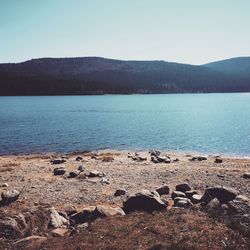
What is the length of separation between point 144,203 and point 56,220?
4.27 m

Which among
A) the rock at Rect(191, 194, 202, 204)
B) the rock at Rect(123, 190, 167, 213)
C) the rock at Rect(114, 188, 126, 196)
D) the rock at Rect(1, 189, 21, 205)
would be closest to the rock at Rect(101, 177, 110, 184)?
the rock at Rect(114, 188, 126, 196)

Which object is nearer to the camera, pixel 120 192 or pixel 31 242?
pixel 31 242

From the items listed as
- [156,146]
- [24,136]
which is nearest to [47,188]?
[156,146]

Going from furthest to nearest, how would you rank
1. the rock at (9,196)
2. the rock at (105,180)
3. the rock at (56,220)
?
the rock at (105,180) → the rock at (9,196) → the rock at (56,220)

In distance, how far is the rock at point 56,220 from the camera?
1604 centimetres

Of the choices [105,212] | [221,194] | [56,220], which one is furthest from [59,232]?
[221,194]

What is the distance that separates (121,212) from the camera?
56.7ft

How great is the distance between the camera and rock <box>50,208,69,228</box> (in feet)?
52.6

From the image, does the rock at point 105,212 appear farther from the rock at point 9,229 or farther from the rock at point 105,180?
the rock at point 105,180

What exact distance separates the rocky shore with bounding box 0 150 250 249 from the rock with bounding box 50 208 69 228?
47mm

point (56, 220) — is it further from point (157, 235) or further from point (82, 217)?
point (157, 235)

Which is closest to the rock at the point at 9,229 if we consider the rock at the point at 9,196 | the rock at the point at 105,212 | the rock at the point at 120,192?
the rock at the point at 105,212

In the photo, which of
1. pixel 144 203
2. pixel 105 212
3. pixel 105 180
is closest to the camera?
pixel 105 212

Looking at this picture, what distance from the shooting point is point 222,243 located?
41.9 feet
